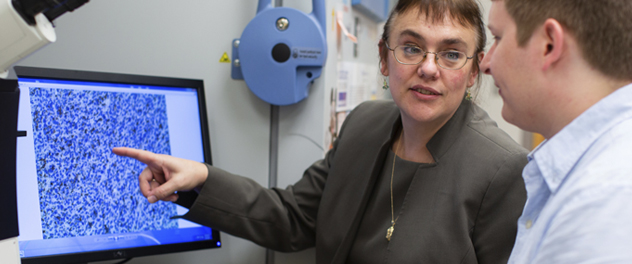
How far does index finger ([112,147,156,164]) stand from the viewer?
32.2 inches

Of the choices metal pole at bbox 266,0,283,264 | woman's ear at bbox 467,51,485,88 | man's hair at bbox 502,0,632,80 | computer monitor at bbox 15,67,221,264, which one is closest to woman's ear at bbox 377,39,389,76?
woman's ear at bbox 467,51,485,88

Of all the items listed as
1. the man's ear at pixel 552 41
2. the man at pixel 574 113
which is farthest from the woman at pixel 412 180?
the man's ear at pixel 552 41

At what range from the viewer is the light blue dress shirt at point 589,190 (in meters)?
0.46

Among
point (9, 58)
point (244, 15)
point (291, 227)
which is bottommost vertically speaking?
point (291, 227)

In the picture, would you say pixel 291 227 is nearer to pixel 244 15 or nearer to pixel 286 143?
pixel 286 143

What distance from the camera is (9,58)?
0.56 m

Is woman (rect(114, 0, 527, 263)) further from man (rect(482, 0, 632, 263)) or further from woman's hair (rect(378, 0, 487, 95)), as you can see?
man (rect(482, 0, 632, 263))

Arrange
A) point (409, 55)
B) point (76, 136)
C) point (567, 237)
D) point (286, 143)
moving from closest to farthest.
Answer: point (567, 237)
point (76, 136)
point (409, 55)
point (286, 143)

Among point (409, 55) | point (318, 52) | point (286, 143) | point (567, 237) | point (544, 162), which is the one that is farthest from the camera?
point (286, 143)

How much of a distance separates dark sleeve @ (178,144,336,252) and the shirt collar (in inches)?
26.1

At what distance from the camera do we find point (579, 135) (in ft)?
1.79

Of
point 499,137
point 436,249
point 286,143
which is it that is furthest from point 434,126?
point 286,143

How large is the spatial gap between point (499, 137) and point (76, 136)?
2.99ft

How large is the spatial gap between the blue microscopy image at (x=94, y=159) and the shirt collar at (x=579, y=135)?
0.80 meters
